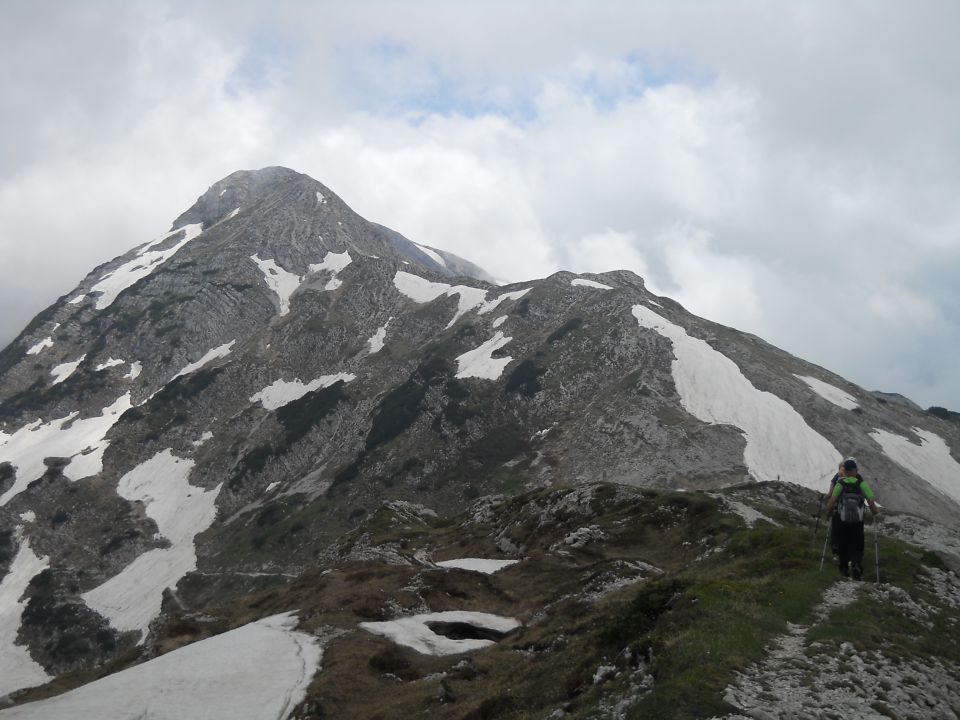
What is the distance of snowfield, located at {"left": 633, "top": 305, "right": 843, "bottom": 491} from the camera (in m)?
106

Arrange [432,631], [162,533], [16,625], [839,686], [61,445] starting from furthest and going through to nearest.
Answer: [61,445] → [162,533] → [16,625] → [432,631] → [839,686]

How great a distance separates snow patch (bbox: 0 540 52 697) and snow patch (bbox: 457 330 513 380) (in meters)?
96.1

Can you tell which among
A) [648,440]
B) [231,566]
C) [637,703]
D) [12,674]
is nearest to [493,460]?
[648,440]

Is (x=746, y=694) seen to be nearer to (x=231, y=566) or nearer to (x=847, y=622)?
(x=847, y=622)

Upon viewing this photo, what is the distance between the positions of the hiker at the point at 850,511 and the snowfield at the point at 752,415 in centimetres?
8242

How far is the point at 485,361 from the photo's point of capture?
16425 cm

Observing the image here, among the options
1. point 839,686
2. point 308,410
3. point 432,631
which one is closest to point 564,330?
point 308,410

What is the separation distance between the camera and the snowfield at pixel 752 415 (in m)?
106

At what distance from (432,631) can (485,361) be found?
424 feet

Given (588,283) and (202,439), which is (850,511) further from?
(588,283)

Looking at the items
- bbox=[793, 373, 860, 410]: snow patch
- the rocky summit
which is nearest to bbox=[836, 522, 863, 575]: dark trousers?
the rocky summit

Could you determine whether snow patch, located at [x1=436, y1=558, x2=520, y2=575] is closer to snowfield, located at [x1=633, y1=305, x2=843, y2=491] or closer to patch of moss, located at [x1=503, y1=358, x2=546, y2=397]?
snowfield, located at [x1=633, y1=305, x2=843, y2=491]

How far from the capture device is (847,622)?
18984 millimetres

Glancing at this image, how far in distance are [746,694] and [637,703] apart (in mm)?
2189
